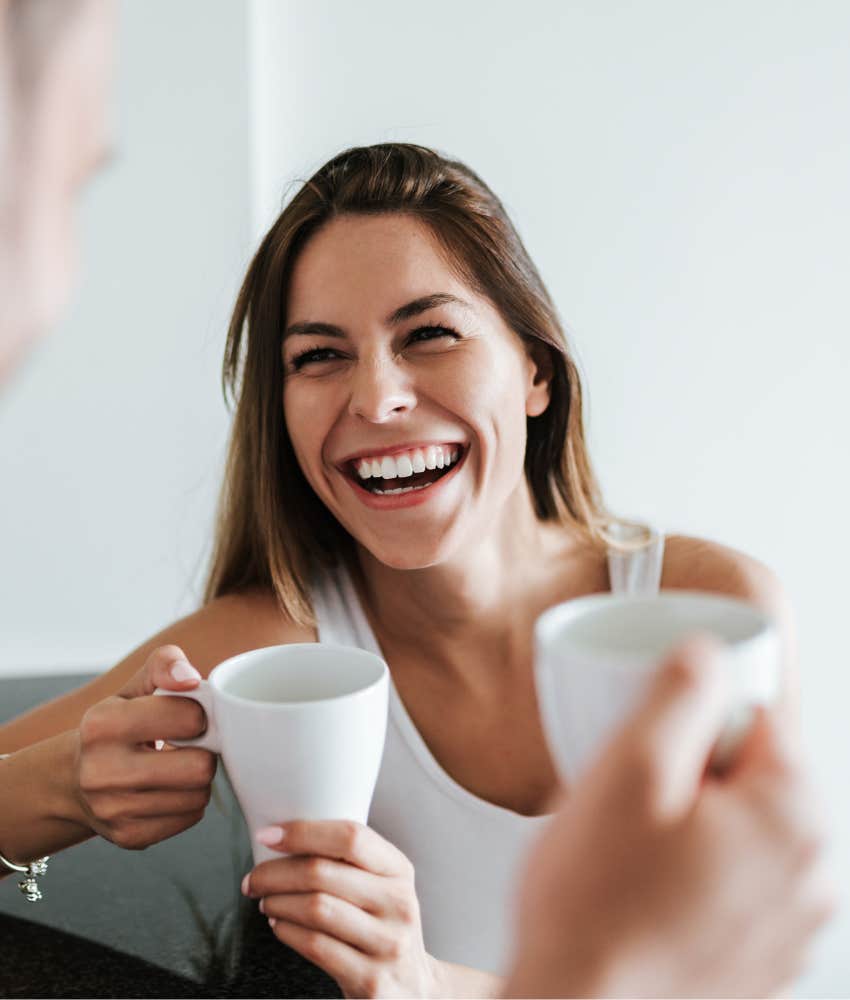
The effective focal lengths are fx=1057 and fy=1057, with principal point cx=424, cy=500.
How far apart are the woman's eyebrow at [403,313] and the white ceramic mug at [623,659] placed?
0.68m

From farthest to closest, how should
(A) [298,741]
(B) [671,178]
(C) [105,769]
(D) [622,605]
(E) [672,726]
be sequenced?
(B) [671,178], (C) [105,769], (A) [298,741], (D) [622,605], (E) [672,726]

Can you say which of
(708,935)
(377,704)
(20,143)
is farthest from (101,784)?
(20,143)

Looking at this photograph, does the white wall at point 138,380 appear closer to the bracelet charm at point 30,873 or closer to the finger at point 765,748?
the bracelet charm at point 30,873

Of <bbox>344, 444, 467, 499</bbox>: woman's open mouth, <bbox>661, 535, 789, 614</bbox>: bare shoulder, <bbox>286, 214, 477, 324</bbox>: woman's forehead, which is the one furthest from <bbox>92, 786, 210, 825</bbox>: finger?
<bbox>661, 535, 789, 614</bbox>: bare shoulder

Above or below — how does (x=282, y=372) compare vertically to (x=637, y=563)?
above

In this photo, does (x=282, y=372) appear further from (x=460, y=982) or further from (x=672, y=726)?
(x=672, y=726)

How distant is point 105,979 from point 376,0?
259 cm

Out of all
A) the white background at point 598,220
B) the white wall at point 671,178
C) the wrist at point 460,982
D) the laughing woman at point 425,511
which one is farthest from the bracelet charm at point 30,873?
the white wall at point 671,178

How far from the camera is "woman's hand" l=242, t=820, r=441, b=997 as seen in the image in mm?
752

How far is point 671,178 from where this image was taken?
284cm

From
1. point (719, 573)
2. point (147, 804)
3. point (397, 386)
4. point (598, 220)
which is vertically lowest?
point (147, 804)

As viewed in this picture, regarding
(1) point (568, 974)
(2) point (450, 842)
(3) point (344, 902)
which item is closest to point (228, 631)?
(2) point (450, 842)

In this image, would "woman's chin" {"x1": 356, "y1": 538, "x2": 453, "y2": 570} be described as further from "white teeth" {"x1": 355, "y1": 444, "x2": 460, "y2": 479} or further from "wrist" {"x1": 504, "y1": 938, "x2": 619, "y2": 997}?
"wrist" {"x1": 504, "y1": 938, "x2": 619, "y2": 997}

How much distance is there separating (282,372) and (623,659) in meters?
0.93
